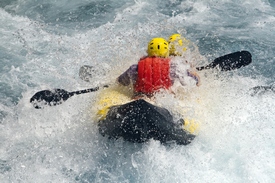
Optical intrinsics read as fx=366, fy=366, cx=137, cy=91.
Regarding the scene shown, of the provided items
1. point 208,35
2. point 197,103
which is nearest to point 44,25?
point 208,35

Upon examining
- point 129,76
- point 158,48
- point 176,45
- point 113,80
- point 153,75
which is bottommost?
point 113,80

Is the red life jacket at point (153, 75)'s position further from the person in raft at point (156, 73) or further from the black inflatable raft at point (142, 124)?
the black inflatable raft at point (142, 124)

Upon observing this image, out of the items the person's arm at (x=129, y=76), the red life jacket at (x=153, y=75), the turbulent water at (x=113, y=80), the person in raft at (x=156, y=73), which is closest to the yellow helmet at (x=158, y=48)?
the person in raft at (x=156, y=73)

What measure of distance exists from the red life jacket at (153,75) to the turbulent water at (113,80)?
0.60 ft

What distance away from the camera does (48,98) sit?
5.09 metres

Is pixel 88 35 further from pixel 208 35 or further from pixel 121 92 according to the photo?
pixel 121 92

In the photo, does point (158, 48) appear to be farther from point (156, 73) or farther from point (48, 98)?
point (48, 98)

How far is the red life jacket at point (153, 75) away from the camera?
4.57m

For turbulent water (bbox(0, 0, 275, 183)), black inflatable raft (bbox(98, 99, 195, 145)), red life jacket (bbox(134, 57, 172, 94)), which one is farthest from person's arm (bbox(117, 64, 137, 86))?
black inflatable raft (bbox(98, 99, 195, 145))

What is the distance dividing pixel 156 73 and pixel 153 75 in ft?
0.15

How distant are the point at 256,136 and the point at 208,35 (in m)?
3.62

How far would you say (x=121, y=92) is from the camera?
5.08 m

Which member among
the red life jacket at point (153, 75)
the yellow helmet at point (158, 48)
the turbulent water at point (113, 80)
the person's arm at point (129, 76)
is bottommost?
the turbulent water at point (113, 80)

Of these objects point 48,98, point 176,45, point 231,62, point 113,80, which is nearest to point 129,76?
point 113,80
